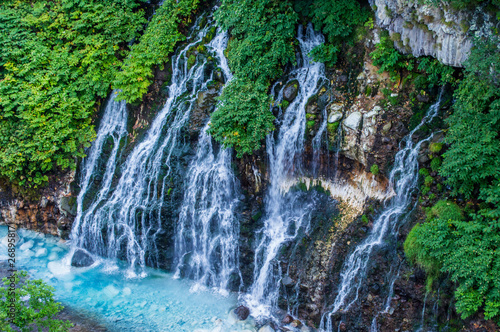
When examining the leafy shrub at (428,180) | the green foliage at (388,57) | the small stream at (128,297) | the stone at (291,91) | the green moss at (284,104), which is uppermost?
the green foliage at (388,57)

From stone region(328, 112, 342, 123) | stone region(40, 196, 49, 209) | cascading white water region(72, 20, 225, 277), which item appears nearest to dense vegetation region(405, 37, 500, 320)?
stone region(328, 112, 342, 123)

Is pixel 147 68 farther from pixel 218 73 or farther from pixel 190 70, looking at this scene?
pixel 218 73

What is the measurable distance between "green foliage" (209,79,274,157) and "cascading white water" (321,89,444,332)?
3.78m

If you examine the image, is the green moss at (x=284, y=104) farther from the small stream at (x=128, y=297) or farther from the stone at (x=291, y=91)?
the small stream at (x=128, y=297)

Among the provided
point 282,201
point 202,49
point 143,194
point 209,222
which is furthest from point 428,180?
point 202,49

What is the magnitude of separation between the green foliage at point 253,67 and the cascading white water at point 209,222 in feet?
3.60

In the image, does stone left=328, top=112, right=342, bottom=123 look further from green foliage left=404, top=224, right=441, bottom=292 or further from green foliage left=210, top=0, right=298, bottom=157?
green foliage left=404, top=224, right=441, bottom=292

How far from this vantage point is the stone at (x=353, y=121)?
10.5m

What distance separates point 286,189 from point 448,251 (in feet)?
16.6

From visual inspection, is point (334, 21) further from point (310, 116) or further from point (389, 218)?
point (389, 218)

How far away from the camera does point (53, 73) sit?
14.1 m

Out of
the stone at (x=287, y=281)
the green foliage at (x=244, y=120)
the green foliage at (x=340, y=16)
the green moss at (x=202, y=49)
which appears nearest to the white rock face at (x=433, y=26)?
the green foliage at (x=340, y=16)

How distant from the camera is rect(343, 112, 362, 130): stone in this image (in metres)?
10.5

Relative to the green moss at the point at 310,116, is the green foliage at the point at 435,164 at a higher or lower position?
lower
